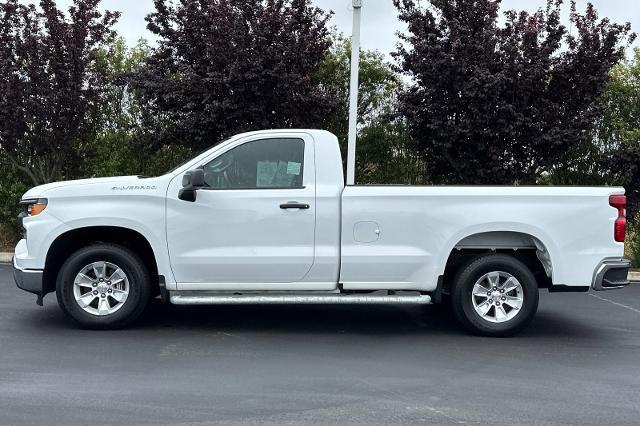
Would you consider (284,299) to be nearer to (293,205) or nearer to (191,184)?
(293,205)

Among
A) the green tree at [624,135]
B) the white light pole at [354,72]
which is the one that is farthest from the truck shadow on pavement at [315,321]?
the green tree at [624,135]

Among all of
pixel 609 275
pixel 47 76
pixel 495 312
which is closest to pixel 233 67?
pixel 47 76

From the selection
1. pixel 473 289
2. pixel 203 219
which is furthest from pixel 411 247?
pixel 203 219

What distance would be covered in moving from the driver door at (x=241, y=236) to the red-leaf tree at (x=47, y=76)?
7761mm

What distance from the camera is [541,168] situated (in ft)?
45.2

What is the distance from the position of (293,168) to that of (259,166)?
0.34 m

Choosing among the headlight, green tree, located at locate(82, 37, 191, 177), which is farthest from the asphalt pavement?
green tree, located at locate(82, 37, 191, 177)

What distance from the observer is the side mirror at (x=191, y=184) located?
672 cm

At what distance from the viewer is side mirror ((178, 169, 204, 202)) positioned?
22.0 feet

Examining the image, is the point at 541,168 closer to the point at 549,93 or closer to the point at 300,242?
the point at 549,93

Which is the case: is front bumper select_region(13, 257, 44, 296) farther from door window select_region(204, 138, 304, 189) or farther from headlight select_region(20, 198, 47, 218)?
door window select_region(204, 138, 304, 189)

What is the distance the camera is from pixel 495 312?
709cm

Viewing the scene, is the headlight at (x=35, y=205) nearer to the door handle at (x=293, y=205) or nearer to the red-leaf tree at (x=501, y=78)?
the door handle at (x=293, y=205)

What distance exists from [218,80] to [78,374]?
304 inches
